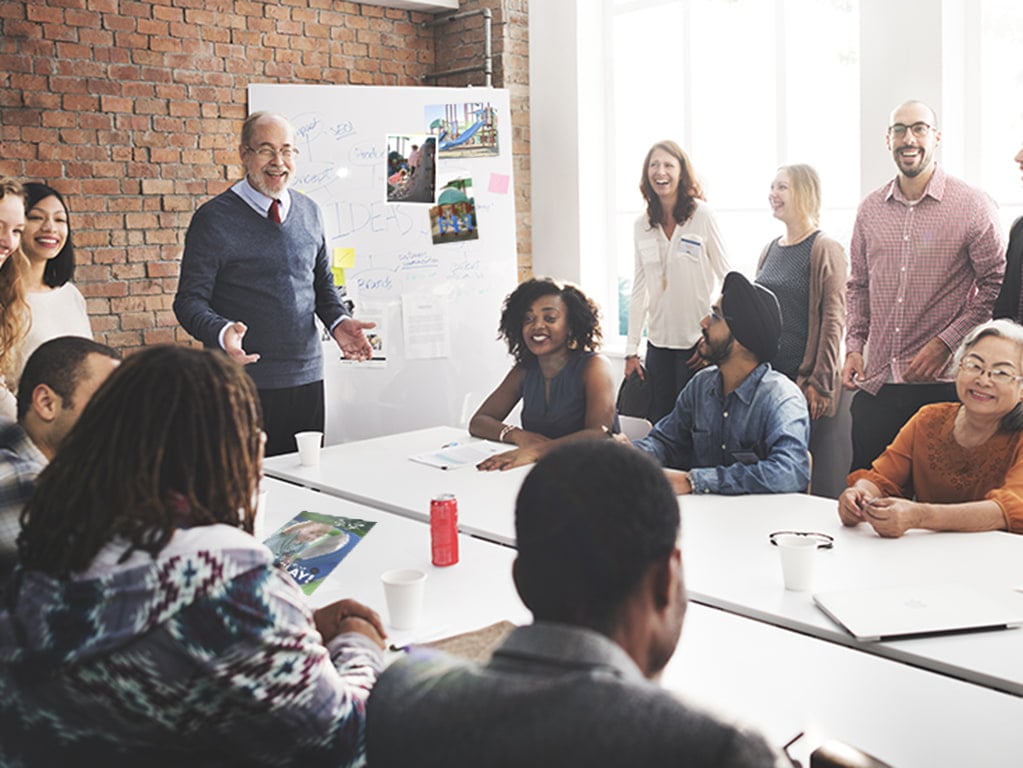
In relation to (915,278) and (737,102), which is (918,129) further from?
(737,102)

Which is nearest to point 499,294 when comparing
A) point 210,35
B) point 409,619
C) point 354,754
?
point 210,35

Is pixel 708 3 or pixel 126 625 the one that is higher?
pixel 708 3

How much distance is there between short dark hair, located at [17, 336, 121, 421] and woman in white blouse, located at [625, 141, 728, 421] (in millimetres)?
3166

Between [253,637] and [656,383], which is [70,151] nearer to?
[656,383]

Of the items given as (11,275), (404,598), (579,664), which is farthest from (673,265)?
(579,664)

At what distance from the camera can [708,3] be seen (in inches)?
A: 218

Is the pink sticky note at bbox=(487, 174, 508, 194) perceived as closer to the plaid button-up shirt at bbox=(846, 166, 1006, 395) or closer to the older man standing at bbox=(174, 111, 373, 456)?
the older man standing at bbox=(174, 111, 373, 456)

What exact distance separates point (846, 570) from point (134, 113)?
13.7 ft

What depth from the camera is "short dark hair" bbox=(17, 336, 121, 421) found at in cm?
206

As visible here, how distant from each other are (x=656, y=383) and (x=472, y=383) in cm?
115

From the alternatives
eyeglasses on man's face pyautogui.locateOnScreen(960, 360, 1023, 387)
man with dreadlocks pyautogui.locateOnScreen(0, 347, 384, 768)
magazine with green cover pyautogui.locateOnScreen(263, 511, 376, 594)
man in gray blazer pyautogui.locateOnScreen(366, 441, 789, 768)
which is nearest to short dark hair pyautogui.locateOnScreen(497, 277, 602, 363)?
magazine with green cover pyautogui.locateOnScreen(263, 511, 376, 594)

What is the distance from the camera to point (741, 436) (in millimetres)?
3113

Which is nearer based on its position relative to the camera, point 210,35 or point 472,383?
point 210,35

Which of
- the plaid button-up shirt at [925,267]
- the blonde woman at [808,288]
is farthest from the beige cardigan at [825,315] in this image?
the plaid button-up shirt at [925,267]
